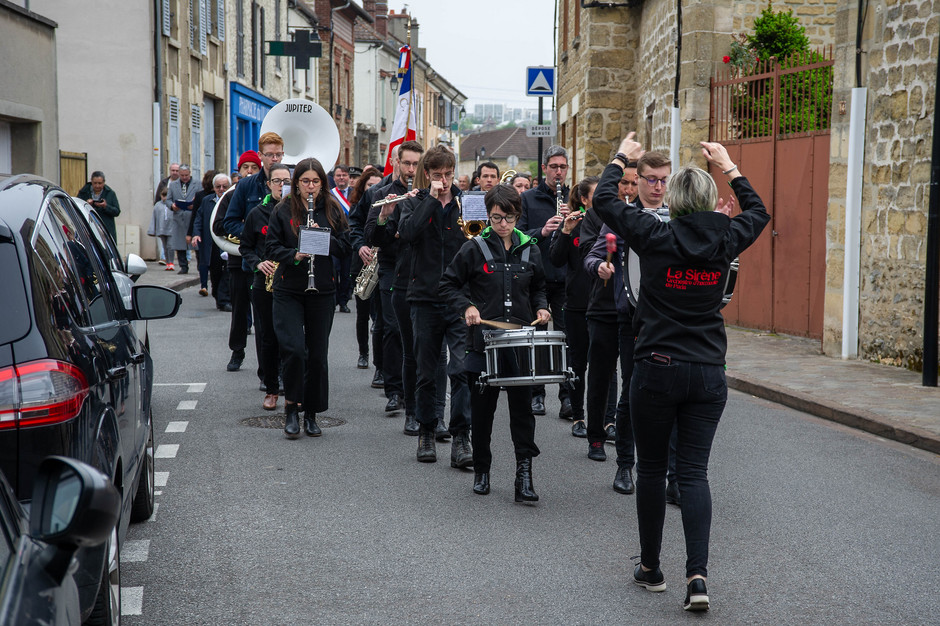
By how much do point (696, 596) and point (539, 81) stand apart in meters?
15.5

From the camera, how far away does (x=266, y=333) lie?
8617 mm

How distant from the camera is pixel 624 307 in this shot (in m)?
6.53

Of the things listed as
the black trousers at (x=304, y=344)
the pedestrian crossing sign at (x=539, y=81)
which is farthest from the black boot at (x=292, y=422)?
the pedestrian crossing sign at (x=539, y=81)

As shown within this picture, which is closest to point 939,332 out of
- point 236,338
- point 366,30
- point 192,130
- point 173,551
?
point 236,338

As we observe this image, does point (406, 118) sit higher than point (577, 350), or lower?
higher

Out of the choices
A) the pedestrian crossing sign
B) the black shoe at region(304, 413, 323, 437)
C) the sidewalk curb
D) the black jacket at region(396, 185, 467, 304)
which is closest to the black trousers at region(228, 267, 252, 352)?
the black shoe at region(304, 413, 323, 437)

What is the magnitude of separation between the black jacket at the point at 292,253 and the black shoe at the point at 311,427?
899 millimetres

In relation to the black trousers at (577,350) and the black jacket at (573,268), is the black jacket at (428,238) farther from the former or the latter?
the black trousers at (577,350)

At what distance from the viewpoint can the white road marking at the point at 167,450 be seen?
23.4 ft

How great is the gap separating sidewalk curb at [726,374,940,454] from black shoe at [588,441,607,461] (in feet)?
7.51

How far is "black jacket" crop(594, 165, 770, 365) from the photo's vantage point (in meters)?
4.46

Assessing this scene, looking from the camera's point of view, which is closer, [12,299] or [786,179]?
[12,299]

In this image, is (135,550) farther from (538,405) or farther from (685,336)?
(538,405)

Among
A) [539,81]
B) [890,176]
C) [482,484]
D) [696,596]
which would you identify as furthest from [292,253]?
[539,81]
